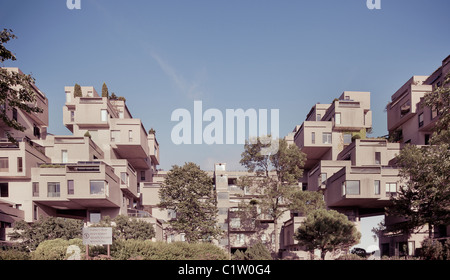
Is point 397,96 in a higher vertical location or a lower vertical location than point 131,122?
higher

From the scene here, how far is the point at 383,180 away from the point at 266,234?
698 inches

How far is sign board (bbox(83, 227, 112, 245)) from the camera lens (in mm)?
19953

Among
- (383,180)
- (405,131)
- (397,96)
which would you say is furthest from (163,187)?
(397,96)

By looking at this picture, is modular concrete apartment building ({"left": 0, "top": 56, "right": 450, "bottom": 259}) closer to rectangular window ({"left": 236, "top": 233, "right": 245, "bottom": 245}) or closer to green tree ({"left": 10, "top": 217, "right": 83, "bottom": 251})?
rectangular window ({"left": 236, "top": 233, "right": 245, "bottom": 245})

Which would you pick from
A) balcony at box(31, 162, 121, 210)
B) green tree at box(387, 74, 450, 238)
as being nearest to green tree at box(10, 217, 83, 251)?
balcony at box(31, 162, 121, 210)

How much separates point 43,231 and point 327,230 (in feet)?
87.1

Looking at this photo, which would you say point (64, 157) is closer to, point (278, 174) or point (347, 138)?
point (278, 174)

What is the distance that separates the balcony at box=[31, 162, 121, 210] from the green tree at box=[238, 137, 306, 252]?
1634 cm

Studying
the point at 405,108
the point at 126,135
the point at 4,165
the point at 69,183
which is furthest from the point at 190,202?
the point at 405,108

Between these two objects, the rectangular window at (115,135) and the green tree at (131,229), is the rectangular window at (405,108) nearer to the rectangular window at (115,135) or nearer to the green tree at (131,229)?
the green tree at (131,229)

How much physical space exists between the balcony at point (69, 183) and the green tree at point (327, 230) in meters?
23.1

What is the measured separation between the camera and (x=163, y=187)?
43.8 m
